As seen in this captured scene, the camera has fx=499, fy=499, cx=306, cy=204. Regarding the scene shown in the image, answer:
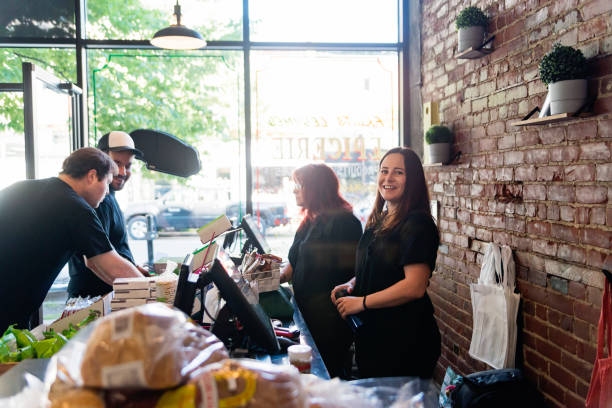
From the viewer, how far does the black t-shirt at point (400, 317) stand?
1.99m

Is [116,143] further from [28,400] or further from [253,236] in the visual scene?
[28,400]

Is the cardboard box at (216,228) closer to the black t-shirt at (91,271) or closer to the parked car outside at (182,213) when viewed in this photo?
the black t-shirt at (91,271)

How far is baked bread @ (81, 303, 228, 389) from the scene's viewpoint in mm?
667

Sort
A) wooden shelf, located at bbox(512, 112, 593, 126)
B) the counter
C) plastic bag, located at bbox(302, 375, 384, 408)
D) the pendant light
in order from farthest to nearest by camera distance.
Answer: the pendant light < wooden shelf, located at bbox(512, 112, 593, 126) < the counter < plastic bag, located at bbox(302, 375, 384, 408)

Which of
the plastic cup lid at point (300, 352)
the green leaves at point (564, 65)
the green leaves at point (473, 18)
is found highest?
the green leaves at point (473, 18)

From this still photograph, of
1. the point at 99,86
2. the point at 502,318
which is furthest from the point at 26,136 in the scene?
the point at 502,318

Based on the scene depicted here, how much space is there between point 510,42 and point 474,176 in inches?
29.4

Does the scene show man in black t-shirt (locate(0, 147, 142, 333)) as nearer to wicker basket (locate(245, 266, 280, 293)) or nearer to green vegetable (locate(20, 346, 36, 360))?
wicker basket (locate(245, 266, 280, 293))

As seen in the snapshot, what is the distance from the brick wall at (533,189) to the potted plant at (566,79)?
66 millimetres

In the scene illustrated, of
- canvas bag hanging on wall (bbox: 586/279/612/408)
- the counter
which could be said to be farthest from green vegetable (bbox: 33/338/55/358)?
canvas bag hanging on wall (bbox: 586/279/612/408)

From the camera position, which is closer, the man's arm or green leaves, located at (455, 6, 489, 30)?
the man's arm

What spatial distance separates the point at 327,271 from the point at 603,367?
4.17 feet

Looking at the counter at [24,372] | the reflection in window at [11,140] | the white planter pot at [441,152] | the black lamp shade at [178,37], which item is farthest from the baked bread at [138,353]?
the reflection in window at [11,140]

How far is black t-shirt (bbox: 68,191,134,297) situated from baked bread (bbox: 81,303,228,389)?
82.0 inches
